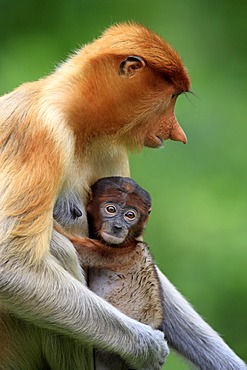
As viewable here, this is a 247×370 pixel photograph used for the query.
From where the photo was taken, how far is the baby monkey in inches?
196

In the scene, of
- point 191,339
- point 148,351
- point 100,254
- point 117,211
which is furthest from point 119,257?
point 191,339

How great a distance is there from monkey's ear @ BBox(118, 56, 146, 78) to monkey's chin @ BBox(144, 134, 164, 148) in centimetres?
30

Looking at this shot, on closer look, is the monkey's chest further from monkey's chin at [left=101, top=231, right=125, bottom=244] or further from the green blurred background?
the green blurred background

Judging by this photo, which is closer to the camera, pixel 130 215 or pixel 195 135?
pixel 130 215

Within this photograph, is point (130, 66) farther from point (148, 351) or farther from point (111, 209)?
point (148, 351)

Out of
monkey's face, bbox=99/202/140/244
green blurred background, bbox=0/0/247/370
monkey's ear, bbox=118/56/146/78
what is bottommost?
monkey's face, bbox=99/202/140/244

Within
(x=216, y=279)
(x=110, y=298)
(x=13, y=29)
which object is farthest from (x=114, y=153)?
(x=13, y=29)

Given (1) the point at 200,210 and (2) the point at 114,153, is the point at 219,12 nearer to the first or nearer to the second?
(1) the point at 200,210

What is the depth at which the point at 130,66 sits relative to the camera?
4.84 meters

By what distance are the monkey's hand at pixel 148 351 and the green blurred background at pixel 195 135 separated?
1.91 meters

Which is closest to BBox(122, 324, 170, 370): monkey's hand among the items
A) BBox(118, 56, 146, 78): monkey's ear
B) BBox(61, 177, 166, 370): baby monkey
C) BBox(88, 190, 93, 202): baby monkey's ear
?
BBox(61, 177, 166, 370): baby monkey

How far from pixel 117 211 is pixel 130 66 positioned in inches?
24.2

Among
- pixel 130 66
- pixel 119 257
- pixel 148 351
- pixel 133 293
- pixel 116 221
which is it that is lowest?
pixel 148 351

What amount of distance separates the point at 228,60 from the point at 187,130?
1318mm
